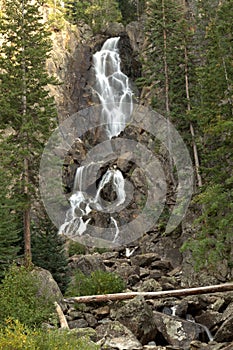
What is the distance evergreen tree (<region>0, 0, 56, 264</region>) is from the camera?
58.9 ft

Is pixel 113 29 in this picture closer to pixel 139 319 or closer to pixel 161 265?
pixel 161 265

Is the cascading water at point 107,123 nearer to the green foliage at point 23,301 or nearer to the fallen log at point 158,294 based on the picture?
the fallen log at point 158,294

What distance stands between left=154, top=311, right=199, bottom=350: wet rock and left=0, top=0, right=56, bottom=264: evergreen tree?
22.4ft

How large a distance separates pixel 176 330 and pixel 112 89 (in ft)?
121

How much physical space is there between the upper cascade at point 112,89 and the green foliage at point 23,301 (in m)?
31.0

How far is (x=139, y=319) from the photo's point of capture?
39.5ft

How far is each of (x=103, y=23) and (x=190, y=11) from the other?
53.2ft

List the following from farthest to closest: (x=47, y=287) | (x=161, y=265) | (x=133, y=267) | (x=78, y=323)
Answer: (x=161, y=265) → (x=133, y=267) → (x=47, y=287) → (x=78, y=323)

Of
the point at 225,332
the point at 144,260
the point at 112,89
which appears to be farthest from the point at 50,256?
the point at 112,89

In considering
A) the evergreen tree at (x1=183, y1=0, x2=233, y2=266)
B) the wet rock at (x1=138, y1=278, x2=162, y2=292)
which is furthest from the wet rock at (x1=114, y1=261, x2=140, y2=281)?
the evergreen tree at (x1=183, y1=0, x2=233, y2=266)

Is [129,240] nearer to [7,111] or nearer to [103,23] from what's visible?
[7,111]

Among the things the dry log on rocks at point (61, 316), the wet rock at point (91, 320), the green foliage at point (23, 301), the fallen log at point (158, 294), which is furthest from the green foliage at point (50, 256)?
the dry log on rocks at point (61, 316)

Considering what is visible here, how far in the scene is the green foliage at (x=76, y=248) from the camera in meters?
30.7

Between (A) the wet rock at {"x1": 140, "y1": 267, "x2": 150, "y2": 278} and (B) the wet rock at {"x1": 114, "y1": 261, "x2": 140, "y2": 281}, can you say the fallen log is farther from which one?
(A) the wet rock at {"x1": 140, "y1": 267, "x2": 150, "y2": 278}
